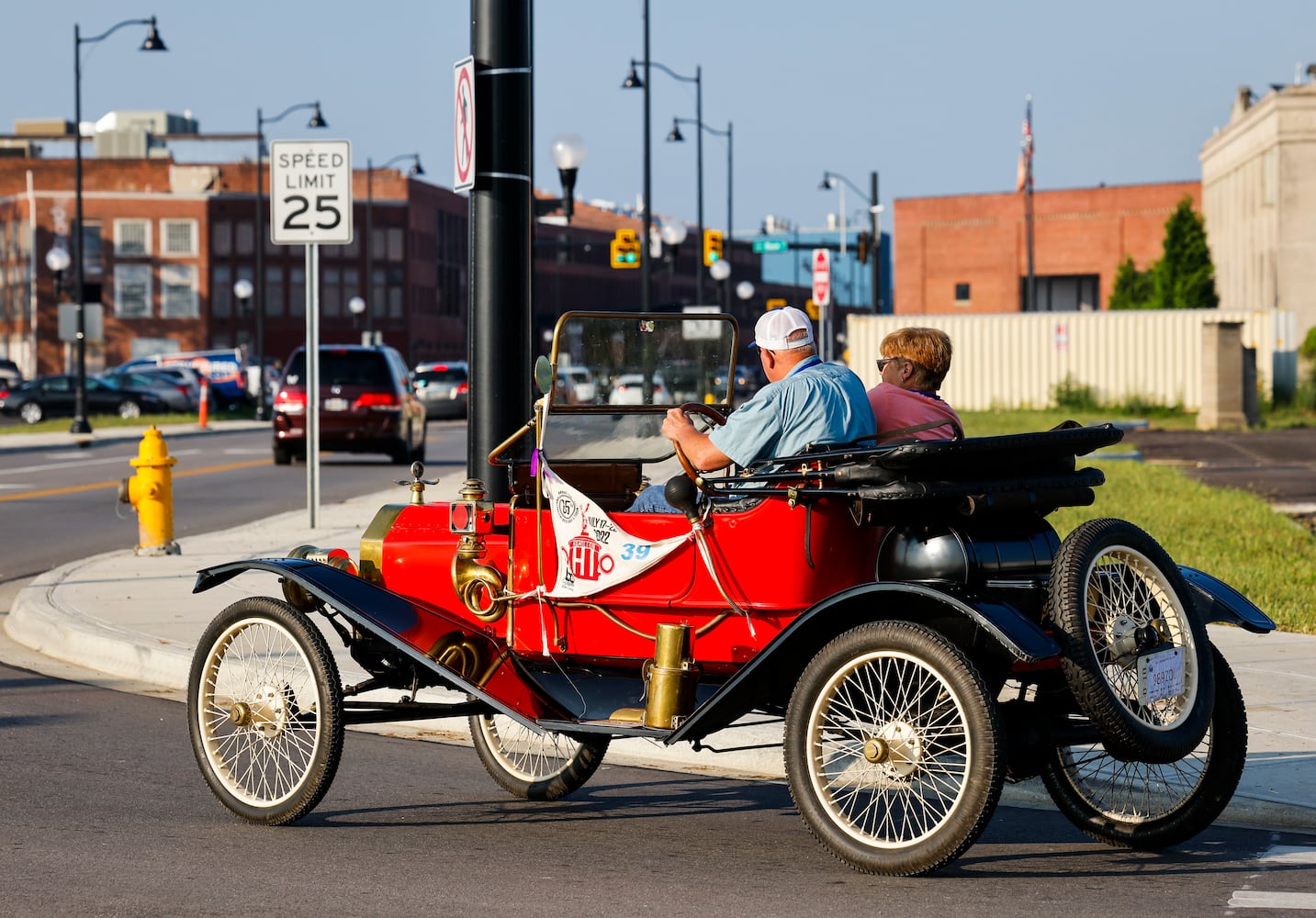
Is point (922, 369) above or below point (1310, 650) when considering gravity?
above

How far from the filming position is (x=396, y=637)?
21.0ft

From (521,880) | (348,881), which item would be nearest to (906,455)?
(521,880)

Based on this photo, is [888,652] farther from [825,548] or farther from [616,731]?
[616,731]

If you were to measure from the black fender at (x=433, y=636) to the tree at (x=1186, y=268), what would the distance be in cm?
6524

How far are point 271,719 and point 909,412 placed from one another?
2464 mm

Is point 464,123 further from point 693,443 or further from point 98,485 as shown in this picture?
point 98,485

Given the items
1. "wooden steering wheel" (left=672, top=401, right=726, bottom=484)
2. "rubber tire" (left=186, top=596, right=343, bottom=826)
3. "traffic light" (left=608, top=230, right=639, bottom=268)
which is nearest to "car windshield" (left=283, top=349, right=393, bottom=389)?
"traffic light" (left=608, top=230, right=639, bottom=268)

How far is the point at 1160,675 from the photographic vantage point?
5.69 metres

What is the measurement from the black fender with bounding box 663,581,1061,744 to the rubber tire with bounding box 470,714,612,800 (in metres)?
0.99

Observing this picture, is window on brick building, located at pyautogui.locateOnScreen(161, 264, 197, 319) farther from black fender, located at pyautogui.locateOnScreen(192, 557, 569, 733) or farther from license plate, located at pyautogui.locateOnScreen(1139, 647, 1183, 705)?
license plate, located at pyautogui.locateOnScreen(1139, 647, 1183, 705)

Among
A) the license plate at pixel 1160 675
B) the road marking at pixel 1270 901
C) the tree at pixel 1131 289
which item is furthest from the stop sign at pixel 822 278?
the tree at pixel 1131 289

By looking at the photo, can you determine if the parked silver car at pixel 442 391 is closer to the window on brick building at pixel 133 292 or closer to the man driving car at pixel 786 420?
the man driving car at pixel 786 420

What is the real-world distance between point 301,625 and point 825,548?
1864 mm

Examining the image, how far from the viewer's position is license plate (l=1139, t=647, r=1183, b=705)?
564 centimetres
